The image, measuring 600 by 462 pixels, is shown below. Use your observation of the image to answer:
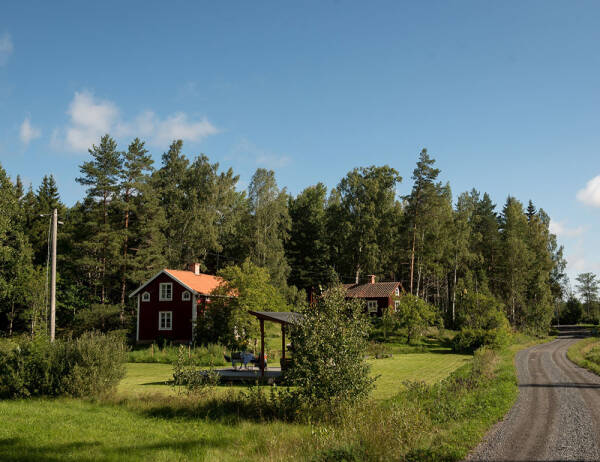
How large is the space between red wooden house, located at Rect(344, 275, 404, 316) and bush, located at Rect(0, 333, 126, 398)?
1415 inches

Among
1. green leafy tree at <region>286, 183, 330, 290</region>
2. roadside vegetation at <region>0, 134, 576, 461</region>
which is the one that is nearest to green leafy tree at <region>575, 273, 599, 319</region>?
roadside vegetation at <region>0, 134, 576, 461</region>

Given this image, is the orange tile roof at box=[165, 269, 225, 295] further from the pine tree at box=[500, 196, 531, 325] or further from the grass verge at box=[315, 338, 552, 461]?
the pine tree at box=[500, 196, 531, 325]

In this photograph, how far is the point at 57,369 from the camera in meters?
16.3

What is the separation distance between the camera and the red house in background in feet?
126

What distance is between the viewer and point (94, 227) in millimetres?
42375

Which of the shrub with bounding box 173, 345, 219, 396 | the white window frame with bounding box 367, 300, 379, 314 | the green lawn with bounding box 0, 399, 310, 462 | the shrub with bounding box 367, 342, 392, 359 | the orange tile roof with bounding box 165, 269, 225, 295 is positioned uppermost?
the orange tile roof with bounding box 165, 269, 225, 295

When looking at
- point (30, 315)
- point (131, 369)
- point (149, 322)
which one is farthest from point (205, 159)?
point (131, 369)

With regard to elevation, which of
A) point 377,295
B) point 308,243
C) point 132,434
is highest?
point 308,243

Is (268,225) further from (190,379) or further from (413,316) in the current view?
(190,379)

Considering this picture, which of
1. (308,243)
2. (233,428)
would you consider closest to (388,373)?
(233,428)

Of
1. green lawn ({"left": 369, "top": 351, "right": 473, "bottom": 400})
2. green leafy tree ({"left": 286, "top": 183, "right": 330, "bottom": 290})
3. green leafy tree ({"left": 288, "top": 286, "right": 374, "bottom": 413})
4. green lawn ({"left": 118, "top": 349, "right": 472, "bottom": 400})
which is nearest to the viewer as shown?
green leafy tree ({"left": 288, "top": 286, "right": 374, "bottom": 413})

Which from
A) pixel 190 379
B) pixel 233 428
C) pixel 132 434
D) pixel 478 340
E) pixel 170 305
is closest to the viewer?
pixel 132 434

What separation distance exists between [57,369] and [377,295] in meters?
39.0

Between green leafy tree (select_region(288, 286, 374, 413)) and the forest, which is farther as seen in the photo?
the forest
